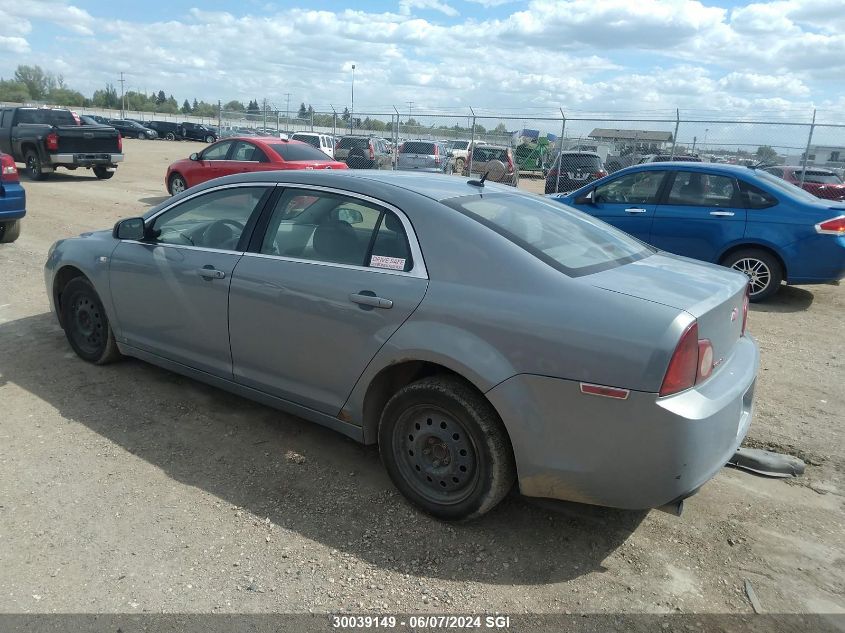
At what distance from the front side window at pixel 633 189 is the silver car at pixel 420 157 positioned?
13.4 meters

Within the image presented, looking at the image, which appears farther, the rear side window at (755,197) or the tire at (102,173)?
the tire at (102,173)

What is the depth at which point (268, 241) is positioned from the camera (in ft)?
12.4

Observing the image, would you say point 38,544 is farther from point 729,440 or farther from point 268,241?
point 729,440

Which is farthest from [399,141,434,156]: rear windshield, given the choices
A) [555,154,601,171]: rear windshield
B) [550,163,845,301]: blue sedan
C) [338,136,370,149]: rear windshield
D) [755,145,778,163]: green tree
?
[550,163,845,301]: blue sedan

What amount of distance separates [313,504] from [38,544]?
1236 millimetres

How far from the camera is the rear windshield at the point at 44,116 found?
1803cm

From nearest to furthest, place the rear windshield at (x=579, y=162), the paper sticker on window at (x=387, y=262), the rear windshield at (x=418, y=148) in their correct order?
1. the paper sticker on window at (x=387, y=262)
2. the rear windshield at (x=579, y=162)
3. the rear windshield at (x=418, y=148)

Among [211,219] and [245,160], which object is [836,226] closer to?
[211,219]

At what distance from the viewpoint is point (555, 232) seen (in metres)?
3.42

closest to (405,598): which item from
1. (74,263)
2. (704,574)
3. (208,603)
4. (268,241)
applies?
(208,603)

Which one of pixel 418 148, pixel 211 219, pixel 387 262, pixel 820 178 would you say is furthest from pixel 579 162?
pixel 387 262

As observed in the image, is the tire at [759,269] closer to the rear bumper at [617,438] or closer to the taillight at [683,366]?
the rear bumper at [617,438]

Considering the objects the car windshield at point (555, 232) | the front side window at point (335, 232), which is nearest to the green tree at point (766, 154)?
the car windshield at point (555, 232)

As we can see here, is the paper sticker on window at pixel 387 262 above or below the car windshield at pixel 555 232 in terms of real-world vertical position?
below
